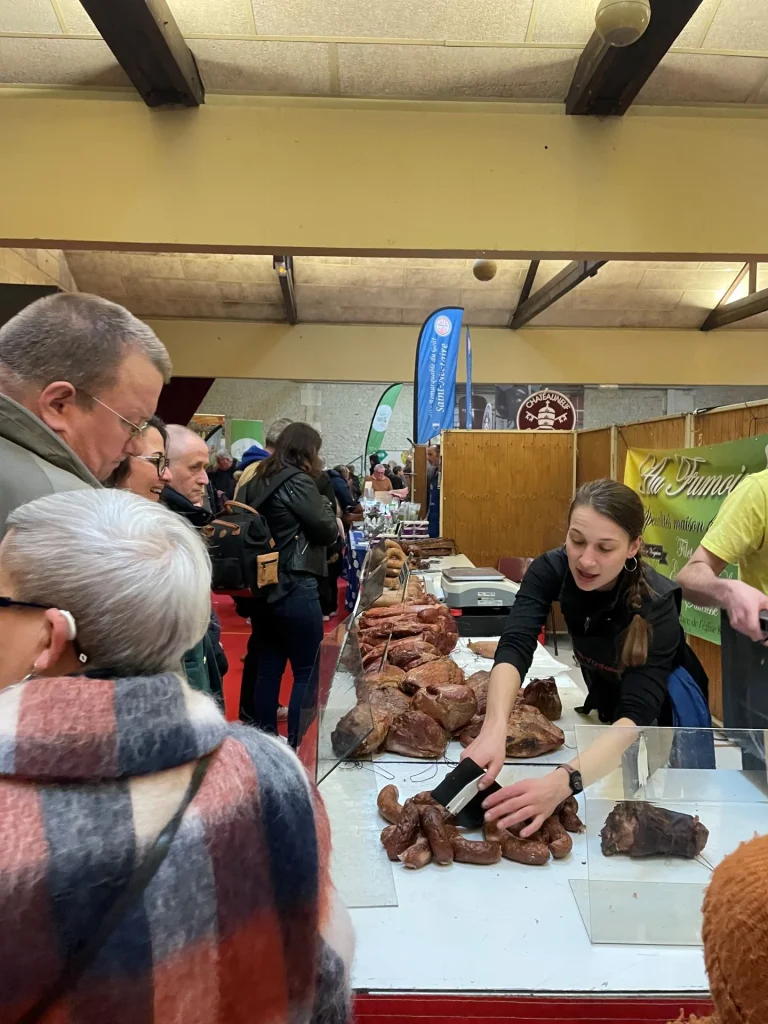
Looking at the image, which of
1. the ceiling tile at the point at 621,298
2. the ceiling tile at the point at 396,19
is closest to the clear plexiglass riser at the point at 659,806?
the ceiling tile at the point at 396,19

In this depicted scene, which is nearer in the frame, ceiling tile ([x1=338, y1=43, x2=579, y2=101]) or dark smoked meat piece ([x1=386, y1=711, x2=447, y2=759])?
dark smoked meat piece ([x1=386, y1=711, x2=447, y2=759])

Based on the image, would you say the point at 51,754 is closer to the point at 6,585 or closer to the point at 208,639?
the point at 6,585

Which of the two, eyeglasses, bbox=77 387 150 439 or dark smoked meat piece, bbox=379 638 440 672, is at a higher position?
eyeglasses, bbox=77 387 150 439

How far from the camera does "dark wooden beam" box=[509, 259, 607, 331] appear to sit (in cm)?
799

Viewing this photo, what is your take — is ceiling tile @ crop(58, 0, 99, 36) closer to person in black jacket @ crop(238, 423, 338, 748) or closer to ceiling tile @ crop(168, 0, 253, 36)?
ceiling tile @ crop(168, 0, 253, 36)

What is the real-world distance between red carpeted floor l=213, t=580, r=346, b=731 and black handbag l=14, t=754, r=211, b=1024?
2.78m

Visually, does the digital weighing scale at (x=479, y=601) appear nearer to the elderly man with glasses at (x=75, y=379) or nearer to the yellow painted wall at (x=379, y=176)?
the yellow painted wall at (x=379, y=176)

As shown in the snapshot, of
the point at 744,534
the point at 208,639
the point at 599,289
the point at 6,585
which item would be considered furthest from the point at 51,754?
the point at 599,289

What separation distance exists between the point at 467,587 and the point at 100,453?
2965mm

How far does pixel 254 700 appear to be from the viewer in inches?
149

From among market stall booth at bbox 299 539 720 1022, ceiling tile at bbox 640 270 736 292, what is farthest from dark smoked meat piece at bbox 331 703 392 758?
ceiling tile at bbox 640 270 736 292

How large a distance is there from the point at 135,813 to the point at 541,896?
1054mm

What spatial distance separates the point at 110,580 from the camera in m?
0.74

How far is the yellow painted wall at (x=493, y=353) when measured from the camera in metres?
10.3
